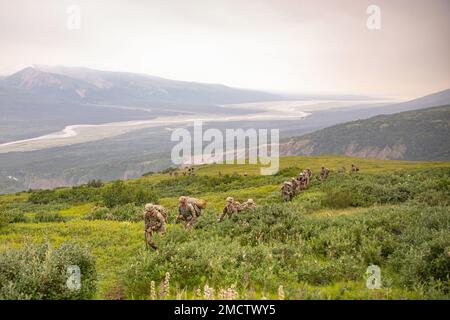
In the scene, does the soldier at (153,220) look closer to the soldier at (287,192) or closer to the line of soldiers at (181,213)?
the line of soldiers at (181,213)

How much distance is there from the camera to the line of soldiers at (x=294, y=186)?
29006 millimetres

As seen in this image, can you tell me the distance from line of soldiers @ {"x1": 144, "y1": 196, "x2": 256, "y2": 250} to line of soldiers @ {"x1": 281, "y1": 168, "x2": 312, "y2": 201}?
8.49 metres

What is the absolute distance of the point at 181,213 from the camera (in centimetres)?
1886

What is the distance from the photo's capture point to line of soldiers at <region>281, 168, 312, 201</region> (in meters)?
29.0

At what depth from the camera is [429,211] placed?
1725cm

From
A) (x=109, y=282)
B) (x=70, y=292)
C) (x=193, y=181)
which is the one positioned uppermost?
(x=70, y=292)

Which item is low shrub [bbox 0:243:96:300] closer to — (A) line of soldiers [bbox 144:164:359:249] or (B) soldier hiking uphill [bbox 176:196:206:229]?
(A) line of soldiers [bbox 144:164:359:249]

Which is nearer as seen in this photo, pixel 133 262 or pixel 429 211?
pixel 133 262

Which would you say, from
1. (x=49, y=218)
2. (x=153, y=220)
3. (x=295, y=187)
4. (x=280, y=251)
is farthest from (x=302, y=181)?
(x=280, y=251)

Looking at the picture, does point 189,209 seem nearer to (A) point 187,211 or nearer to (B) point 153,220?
(A) point 187,211
